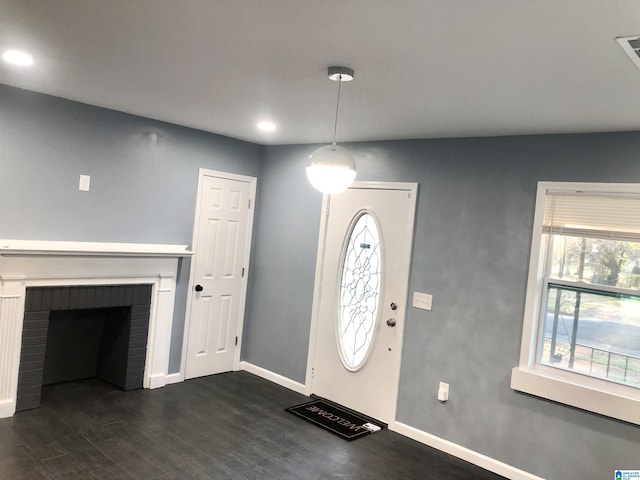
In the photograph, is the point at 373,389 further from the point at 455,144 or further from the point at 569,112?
the point at 569,112

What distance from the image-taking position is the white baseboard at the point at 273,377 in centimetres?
466

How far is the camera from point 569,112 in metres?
2.74

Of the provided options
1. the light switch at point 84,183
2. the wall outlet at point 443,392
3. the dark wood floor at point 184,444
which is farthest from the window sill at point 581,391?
the light switch at point 84,183

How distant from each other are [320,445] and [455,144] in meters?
2.50

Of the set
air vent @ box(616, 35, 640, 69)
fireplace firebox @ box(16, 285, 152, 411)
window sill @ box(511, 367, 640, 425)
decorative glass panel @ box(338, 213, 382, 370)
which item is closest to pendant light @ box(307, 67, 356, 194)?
air vent @ box(616, 35, 640, 69)

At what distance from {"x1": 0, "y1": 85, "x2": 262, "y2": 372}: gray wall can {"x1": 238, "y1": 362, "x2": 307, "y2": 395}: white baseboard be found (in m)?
0.82

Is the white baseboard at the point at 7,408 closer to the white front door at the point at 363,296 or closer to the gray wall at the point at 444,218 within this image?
the gray wall at the point at 444,218

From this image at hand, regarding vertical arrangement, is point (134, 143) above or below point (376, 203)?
above

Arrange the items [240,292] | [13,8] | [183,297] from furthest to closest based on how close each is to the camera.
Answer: [240,292]
[183,297]
[13,8]

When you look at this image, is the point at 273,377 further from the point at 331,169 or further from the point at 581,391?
the point at 331,169

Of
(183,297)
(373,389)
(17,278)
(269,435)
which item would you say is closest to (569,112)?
(373,389)

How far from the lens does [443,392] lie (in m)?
3.69

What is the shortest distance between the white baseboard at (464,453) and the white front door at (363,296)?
0.18 meters

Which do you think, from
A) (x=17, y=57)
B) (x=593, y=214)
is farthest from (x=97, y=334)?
(x=593, y=214)
